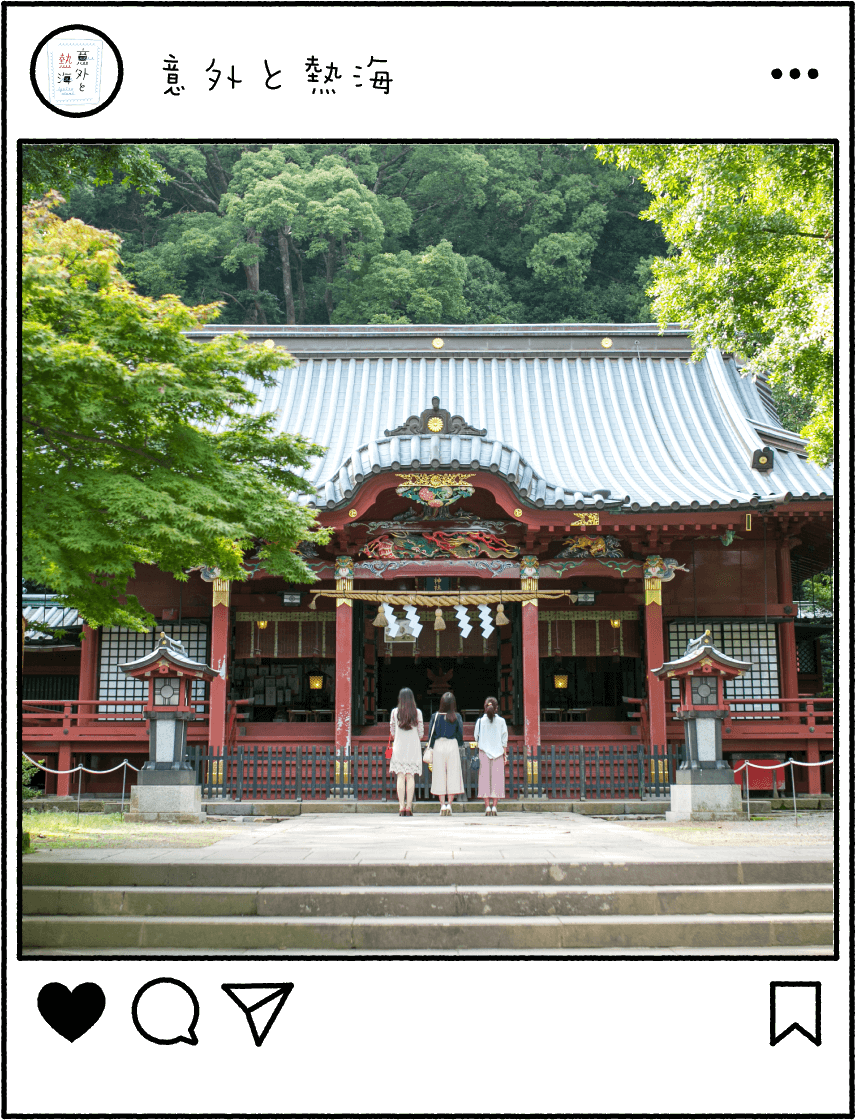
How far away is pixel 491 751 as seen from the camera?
12477mm

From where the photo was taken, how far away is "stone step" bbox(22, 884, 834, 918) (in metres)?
6.00

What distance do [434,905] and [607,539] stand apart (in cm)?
962

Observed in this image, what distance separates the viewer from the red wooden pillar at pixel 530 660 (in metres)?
14.1

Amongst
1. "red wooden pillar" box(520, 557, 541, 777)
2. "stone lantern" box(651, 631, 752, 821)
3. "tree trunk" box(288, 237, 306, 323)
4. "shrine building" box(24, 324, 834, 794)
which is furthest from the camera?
"tree trunk" box(288, 237, 306, 323)

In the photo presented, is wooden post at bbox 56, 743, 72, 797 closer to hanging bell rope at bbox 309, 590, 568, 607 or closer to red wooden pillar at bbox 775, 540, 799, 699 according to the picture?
hanging bell rope at bbox 309, 590, 568, 607

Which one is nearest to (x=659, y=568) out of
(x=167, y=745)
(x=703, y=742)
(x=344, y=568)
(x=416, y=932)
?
(x=703, y=742)

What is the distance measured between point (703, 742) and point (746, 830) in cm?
210

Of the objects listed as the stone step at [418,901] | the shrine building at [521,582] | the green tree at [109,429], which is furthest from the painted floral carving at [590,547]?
the stone step at [418,901]

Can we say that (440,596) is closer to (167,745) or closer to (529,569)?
(529,569)

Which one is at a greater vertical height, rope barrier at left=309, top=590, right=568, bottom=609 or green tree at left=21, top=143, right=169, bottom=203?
green tree at left=21, top=143, right=169, bottom=203

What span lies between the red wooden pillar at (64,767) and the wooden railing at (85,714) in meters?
0.37

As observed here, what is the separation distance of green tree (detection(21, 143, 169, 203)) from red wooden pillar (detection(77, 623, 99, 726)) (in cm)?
900

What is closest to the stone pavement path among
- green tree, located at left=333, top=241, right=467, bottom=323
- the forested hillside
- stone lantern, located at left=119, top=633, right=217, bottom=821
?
stone lantern, located at left=119, top=633, right=217, bottom=821
